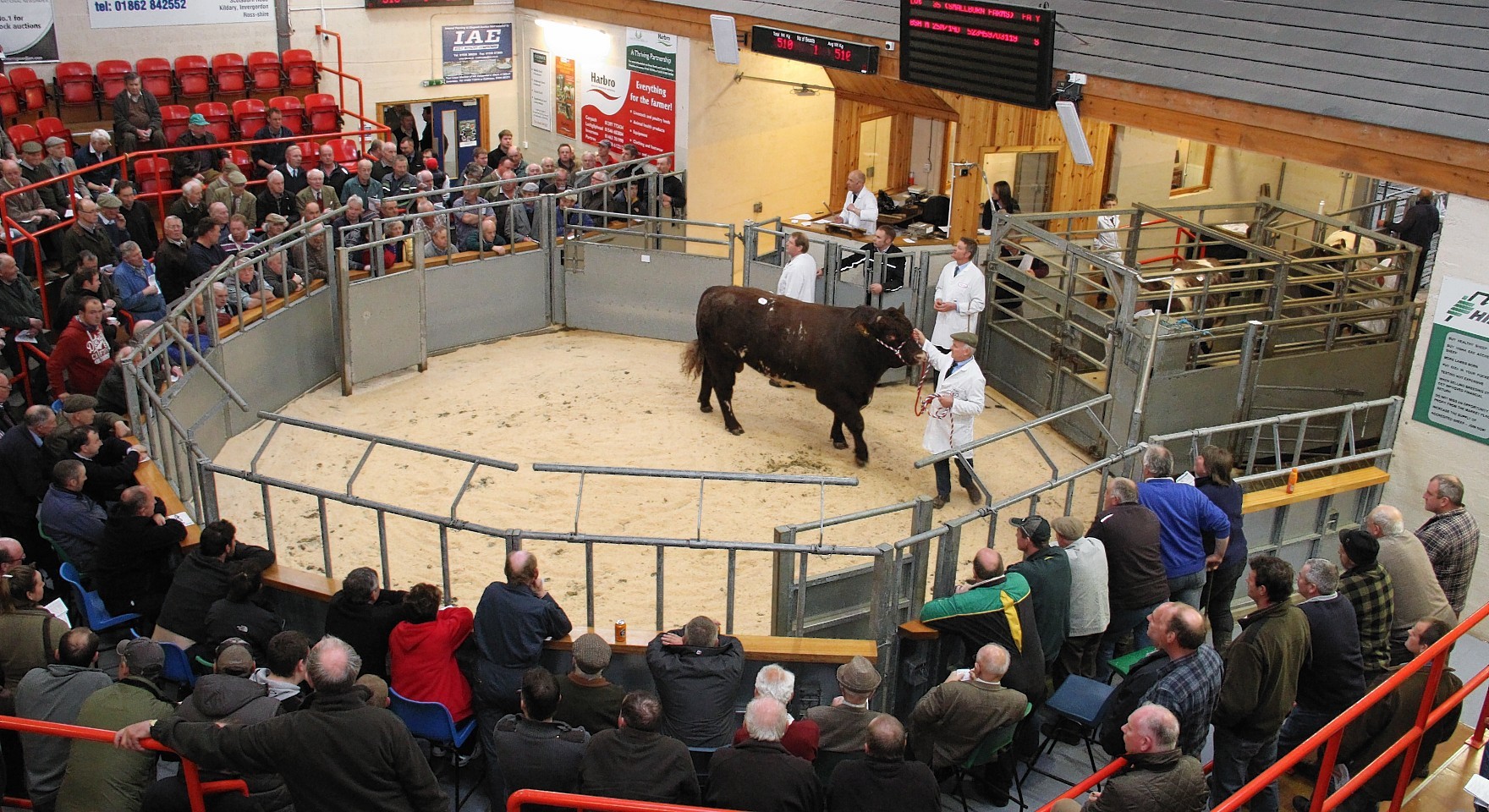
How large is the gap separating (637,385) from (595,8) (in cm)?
693

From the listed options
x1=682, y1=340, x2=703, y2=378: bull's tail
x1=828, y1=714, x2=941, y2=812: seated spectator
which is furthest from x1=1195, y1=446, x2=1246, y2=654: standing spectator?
x1=682, y1=340, x2=703, y2=378: bull's tail

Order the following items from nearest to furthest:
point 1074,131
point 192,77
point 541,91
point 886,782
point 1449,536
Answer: point 886,782 → point 1449,536 → point 1074,131 → point 192,77 → point 541,91

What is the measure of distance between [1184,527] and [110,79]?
557 inches

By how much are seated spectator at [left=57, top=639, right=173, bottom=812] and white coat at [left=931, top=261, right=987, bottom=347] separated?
774 cm

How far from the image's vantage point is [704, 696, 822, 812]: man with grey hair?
527 centimetres

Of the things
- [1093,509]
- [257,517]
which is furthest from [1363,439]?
[257,517]

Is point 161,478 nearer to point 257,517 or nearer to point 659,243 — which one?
point 257,517

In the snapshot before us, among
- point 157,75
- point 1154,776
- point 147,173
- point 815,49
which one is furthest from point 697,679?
point 157,75

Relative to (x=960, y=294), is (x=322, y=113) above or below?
above

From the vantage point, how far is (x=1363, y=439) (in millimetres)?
11992

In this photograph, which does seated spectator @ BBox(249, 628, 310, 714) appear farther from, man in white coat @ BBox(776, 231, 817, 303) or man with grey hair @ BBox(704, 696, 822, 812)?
man in white coat @ BBox(776, 231, 817, 303)

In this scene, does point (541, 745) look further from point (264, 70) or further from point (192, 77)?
point (264, 70)

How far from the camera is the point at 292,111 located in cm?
1703

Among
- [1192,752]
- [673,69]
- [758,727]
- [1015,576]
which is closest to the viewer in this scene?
[758,727]
